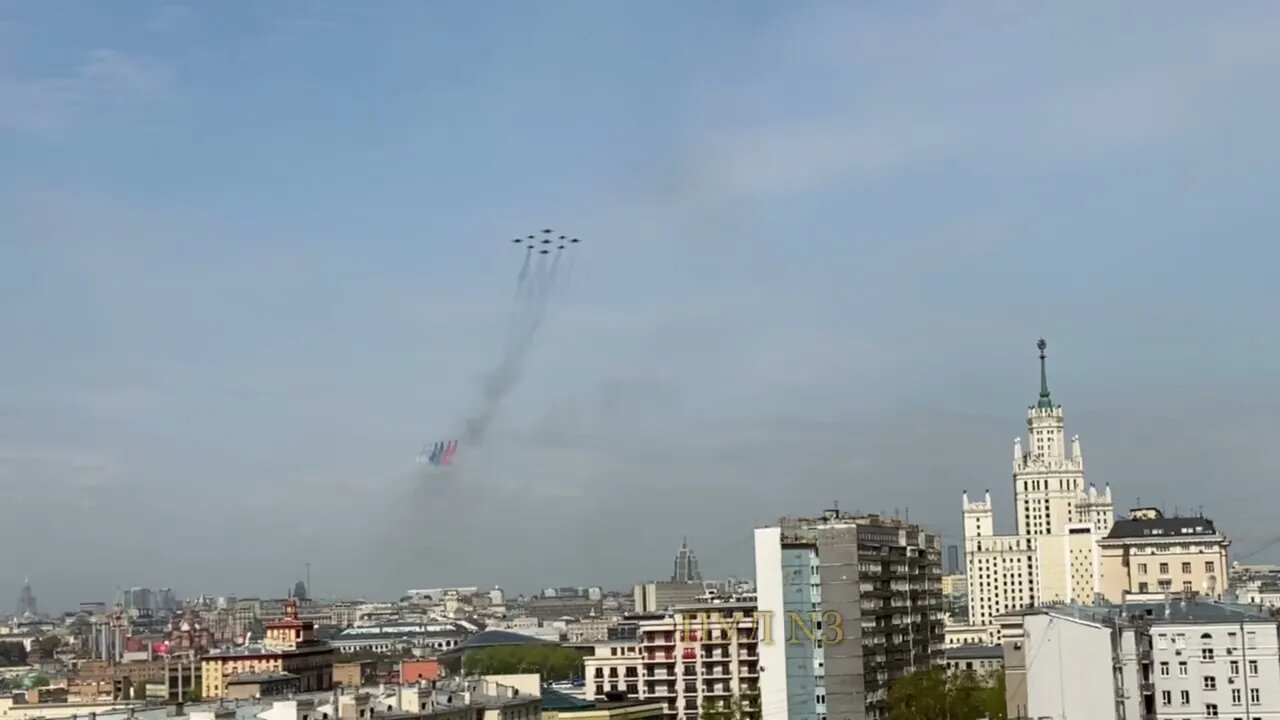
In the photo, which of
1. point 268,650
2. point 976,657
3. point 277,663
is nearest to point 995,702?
point 976,657

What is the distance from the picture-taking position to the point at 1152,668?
7125 centimetres

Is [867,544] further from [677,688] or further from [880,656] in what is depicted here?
[677,688]

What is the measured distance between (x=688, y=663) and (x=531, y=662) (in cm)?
7312

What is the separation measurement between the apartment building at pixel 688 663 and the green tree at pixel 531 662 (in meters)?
55.0

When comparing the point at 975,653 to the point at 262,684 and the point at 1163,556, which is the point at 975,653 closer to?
the point at 1163,556

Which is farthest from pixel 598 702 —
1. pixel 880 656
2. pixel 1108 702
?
pixel 1108 702

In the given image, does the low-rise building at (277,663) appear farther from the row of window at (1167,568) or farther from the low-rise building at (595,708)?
the row of window at (1167,568)

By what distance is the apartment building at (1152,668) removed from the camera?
69750 millimetres

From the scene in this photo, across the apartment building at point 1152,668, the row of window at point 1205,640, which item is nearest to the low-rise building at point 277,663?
the apartment building at point 1152,668

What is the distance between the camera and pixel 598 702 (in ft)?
347

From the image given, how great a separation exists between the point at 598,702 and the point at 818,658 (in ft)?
47.9

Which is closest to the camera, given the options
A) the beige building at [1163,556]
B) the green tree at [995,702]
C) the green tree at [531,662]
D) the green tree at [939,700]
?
the green tree at [939,700]

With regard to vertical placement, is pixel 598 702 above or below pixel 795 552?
below

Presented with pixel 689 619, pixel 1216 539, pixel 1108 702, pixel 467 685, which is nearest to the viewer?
pixel 1108 702
